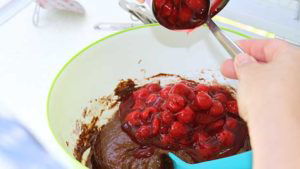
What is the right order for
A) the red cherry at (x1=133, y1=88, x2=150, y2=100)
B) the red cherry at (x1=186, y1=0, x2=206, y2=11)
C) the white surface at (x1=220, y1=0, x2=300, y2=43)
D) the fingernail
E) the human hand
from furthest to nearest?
the white surface at (x1=220, y1=0, x2=300, y2=43)
the red cherry at (x1=133, y1=88, x2=150, y2=100)
the red cherry at (x1=186, y1=0, x2=206, y2=11)
the fingernail
the human hand

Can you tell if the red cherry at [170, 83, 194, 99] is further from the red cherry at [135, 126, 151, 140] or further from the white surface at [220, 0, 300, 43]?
the white surface at [220, 0, 300, 43]

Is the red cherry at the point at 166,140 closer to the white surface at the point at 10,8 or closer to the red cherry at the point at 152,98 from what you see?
the red cherry at the point at 152,98

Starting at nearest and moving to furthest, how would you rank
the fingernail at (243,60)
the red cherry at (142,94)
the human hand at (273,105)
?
the human hand at (273,105) < the fingernail at (243,60) < the red cherry at (142,94)

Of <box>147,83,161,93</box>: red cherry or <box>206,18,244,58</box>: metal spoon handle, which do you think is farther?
<box>147,83,161,93</box>: red cherry

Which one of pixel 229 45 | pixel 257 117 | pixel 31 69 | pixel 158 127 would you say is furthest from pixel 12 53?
pixel 257 117

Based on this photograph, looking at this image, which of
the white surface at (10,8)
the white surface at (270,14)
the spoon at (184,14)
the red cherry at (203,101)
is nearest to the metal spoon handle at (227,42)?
the spoon at (184,14)

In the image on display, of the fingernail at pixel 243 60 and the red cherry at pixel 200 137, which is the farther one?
the red cherry at pixel 200 137

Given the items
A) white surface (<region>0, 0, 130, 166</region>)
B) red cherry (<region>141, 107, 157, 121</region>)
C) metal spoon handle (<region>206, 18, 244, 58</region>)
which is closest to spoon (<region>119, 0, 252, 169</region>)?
metal spoon handle (<region>206, 18, 244, 58</region>)

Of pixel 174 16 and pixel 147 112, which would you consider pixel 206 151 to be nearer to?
pixel 147 112
